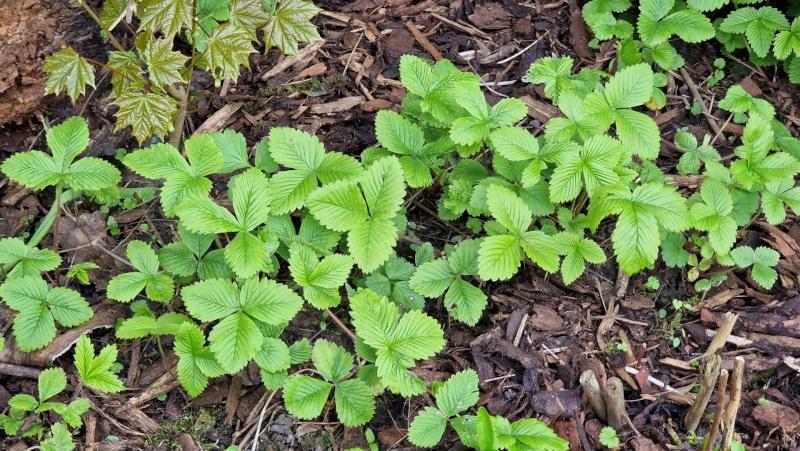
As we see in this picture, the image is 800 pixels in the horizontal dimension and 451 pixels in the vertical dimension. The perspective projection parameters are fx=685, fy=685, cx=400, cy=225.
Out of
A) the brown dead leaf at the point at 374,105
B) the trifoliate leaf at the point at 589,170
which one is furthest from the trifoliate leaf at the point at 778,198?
the brown dead leaf at the point at 374,105

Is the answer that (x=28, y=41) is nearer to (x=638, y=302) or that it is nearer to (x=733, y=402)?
(x=638, y=302)

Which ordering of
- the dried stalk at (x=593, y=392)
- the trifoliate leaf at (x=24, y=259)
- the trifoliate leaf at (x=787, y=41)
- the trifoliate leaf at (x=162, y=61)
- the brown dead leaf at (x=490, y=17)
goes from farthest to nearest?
the brown dead leaf at (x=490, y=17), the trifoliate leaf at (x=787, y=41), the trifoliate leaf at (x=162, y=61), the trifoliate leaf at (x=24, y=259), the dried stalk at (x=593, y=392)

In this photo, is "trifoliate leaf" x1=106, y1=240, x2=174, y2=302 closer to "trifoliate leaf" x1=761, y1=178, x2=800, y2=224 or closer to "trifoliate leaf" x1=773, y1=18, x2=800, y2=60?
"trifoliate leaf" x1=761, y1=178, x2=800, y2=224

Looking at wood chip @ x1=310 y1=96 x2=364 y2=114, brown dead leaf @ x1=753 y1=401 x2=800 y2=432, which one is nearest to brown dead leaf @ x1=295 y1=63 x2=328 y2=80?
wood chip @ x1=310 y1=96 x2=364 y2=114

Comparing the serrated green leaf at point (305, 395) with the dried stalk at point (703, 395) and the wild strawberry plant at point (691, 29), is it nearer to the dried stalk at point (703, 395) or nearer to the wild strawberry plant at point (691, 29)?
the dried stalk at point (703, 395)

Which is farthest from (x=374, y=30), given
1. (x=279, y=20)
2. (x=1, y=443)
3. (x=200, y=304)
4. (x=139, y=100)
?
(x=1, y=443)

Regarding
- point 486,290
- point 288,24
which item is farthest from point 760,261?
point 288,24
